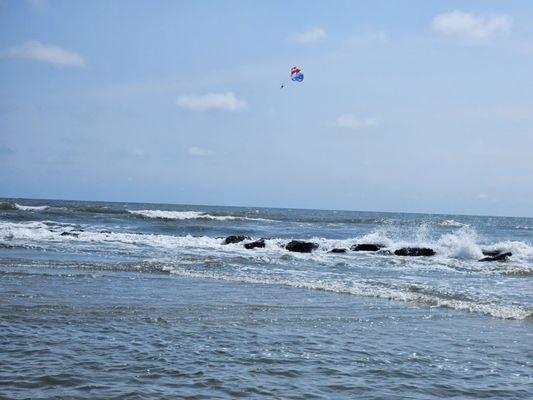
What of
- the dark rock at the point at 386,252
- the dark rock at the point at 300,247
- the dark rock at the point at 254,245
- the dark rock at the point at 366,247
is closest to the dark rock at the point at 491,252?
the dark rock at the point at 386,252

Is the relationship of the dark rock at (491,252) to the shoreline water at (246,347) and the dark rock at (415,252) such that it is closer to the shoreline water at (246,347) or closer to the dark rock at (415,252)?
the dark rock at (415,252)

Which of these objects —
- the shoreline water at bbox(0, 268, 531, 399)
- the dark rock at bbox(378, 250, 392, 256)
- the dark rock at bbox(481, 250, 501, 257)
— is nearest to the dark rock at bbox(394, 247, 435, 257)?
the dark rock at bbox(378, 250, 392, 256)

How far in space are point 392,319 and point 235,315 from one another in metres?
2.63

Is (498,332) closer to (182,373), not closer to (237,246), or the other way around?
(182,373)

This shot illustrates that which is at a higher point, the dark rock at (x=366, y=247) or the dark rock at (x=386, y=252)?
the dark rock at (x=366, y=247)

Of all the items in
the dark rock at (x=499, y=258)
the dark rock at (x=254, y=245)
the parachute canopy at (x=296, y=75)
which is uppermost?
the parachute canopy at (x=296, y=75)

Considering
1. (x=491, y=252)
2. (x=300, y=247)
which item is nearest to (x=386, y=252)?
(x=300, y=247)

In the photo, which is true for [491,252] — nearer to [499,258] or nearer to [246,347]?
[499,258]

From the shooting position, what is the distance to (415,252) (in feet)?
90.9

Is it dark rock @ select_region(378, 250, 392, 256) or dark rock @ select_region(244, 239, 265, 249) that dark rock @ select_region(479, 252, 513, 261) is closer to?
dark rock @ select_region(378, 250, 392, 256)

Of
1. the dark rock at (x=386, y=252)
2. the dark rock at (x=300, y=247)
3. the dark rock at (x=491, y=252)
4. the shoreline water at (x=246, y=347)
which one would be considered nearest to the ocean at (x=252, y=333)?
the shoreline water at (x=246, y=347)

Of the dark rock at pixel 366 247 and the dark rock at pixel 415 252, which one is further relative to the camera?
the dark rock at pixel 366 247

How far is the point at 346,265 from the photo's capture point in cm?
2062

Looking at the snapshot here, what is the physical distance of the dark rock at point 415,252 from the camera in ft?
90.2
